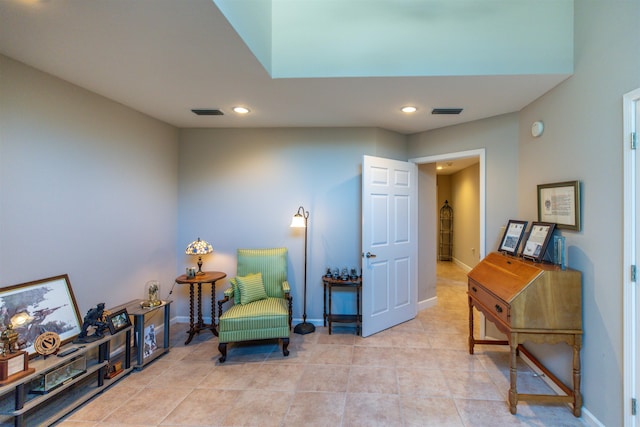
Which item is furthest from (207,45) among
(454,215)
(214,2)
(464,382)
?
(454,215)

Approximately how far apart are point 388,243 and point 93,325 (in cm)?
289

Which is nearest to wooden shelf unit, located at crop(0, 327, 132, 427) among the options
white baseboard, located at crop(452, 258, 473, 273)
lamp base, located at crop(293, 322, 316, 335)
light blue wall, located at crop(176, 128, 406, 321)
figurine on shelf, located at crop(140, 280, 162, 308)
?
figurine on shelf, located at crop(140, 280, 162, 308)

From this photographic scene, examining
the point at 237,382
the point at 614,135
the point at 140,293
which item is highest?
the point at 614,135

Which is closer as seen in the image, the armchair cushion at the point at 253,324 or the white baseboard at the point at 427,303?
the armchair cushion at the point at 253,324

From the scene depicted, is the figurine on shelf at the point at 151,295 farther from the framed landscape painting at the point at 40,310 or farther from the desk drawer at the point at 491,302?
the desk drawer at the point at 491,302

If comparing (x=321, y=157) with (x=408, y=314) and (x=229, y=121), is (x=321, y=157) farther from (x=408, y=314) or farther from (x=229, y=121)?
(x=408, y=314)

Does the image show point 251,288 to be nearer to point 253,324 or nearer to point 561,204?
point 253,324

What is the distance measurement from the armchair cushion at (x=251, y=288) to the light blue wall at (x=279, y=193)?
1.60 feet

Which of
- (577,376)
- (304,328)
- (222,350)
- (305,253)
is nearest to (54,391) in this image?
(222,350)

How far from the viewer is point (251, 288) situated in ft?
10.1

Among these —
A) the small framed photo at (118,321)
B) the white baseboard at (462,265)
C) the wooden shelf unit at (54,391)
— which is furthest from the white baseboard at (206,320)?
the white baseboard at (462,265)

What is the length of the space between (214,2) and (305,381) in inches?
105

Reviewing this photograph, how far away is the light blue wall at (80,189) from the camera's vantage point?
6.25 feet

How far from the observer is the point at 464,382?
234cm
